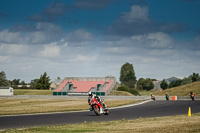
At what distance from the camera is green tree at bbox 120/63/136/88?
189 meters

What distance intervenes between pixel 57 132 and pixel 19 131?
70.6 inches

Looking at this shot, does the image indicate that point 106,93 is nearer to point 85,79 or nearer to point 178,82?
point 85,79

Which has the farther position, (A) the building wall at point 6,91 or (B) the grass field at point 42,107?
(A) the building wall at point 6,91

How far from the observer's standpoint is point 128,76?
18912cm

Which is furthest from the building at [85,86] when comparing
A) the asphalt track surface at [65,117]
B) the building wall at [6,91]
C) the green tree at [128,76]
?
the green tree at [128,76]

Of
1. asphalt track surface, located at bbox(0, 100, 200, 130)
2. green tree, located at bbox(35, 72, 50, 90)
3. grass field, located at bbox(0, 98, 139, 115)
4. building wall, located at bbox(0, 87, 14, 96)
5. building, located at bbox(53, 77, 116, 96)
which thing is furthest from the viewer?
green tree, located at bbox(35, 72, 50, 90)

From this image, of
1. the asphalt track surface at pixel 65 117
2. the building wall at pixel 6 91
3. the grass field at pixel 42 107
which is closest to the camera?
the asphalt track surface at pixel 65 117

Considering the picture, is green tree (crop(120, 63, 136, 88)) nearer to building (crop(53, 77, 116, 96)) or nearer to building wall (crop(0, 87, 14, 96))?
building (crop(53, 77, 116, 96))

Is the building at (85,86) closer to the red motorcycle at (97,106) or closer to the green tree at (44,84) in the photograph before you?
the green tree at (44,84)

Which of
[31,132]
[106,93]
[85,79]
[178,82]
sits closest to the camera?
[31,132]

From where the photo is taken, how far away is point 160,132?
15.9 metres

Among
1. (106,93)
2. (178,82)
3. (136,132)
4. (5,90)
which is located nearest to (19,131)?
(136,132)

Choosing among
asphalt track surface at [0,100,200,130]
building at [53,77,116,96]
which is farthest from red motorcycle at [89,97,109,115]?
building at [53,77,116,96]

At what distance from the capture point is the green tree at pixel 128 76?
188625 millimetres
